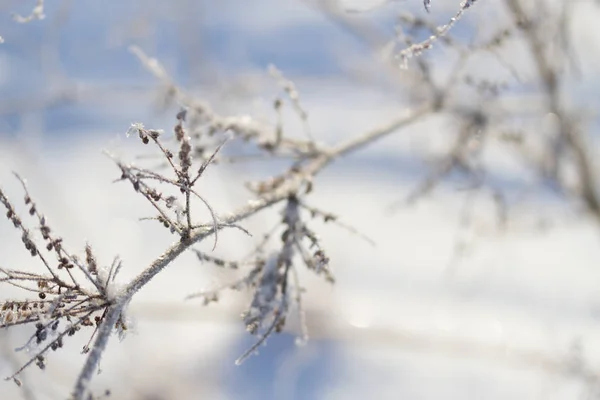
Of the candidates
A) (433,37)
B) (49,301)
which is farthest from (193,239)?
(433,37)

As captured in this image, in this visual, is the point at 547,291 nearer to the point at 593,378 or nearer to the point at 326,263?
the point at 593,378

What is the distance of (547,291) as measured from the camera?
12.9ft

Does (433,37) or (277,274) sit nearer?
(433,37)

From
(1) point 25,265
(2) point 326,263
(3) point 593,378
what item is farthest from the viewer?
(1) point 25,265

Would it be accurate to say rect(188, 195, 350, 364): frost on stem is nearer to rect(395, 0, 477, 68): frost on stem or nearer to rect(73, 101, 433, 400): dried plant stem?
rect(73, 101, 433, 400): dried plant stem

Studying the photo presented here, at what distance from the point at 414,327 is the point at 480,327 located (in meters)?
0.38

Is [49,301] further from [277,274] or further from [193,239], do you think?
[277,274]

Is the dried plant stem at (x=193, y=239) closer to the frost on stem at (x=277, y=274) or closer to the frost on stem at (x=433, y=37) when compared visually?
the frost on stem at (x=277, y=274)

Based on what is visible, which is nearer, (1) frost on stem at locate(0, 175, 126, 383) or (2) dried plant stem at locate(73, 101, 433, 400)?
(2) dried plant stem at locate(73, 101, 433, 400)

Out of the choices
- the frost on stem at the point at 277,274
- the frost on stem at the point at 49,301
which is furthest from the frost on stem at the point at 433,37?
the frost on stem at the point at 49,301

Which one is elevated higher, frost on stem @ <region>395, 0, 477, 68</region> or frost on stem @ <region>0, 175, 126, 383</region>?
frost on stem @ <region>395, 0, 477, 68</region>

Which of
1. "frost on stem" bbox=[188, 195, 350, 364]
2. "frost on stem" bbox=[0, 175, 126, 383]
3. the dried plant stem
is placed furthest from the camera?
"frost on stem" bbox=[188, 195, 350, 364]

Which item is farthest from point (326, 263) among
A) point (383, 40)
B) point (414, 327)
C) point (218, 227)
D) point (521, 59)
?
point (414, 327)

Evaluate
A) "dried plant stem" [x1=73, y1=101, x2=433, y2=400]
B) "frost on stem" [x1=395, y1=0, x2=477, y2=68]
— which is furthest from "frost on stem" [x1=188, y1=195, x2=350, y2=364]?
"frost on stem" [x1=395, y1=0, x2=477, y2=68]
